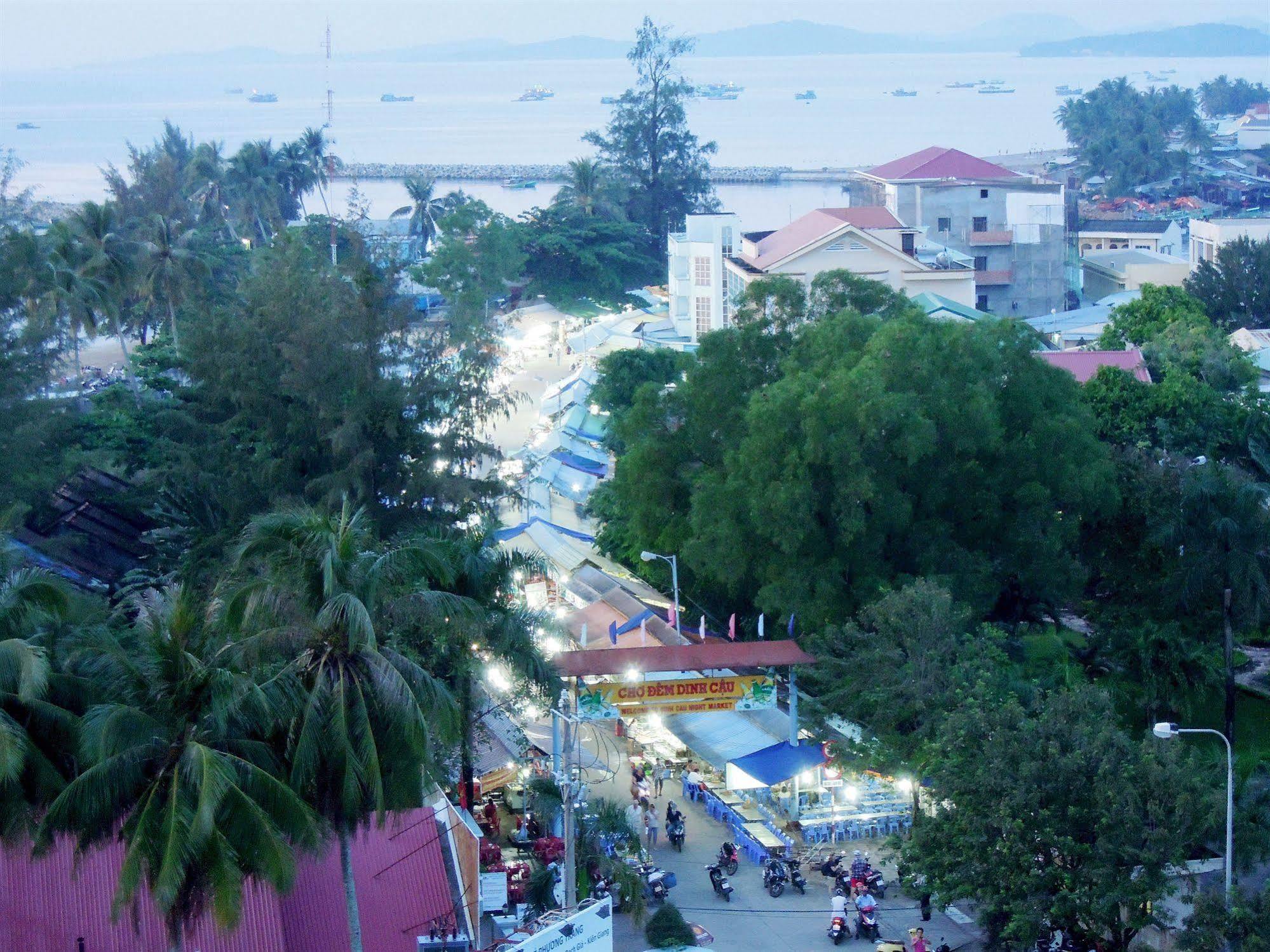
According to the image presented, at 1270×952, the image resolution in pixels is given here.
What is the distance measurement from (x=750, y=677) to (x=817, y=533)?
331cm

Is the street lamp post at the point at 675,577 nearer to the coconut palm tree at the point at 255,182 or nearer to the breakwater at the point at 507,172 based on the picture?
the coconut palm tree at the point at 255,182

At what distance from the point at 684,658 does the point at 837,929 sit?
5.17 metres

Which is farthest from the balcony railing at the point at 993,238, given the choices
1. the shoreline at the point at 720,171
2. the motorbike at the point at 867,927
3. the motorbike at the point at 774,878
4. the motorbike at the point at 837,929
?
the shoreline at the point at 720,171

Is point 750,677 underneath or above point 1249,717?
above

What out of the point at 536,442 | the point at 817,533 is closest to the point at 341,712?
the point at 817,533

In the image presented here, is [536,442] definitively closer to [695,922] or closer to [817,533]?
[817,533]

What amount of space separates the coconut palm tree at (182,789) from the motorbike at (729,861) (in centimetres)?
751

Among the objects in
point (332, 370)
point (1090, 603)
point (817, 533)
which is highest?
point (332, 370)

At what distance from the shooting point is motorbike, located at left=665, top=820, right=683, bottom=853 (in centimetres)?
1939

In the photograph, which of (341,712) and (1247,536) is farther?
(1247,536)

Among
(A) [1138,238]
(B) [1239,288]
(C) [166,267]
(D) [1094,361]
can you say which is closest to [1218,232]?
(B) [1239,288]

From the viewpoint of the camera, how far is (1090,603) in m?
25.3

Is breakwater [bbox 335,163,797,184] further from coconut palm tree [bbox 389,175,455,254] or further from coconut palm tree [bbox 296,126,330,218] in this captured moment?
coconut palm tree [bbox 389,175,455,254]

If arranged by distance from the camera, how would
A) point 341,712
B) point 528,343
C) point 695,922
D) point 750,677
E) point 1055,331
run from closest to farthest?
point 341,712 < point 695,922 < point 750,677 < point 1055,331 < point 528,343
